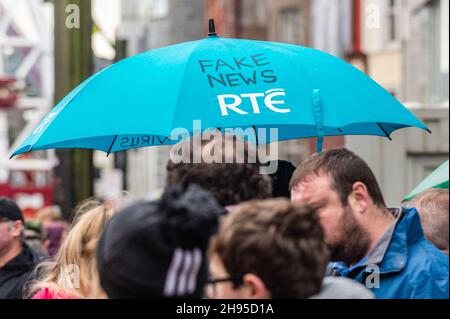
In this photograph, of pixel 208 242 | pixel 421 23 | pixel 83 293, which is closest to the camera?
pixel 208 242

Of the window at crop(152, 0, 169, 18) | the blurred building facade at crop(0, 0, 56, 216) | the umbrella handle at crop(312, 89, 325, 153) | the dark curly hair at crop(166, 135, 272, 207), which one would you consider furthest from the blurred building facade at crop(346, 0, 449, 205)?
the window at crop(152, 0, 169, 18)

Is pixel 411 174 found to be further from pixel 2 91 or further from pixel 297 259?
pixel 2 91

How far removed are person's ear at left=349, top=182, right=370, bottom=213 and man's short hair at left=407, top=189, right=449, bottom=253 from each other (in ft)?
2.80

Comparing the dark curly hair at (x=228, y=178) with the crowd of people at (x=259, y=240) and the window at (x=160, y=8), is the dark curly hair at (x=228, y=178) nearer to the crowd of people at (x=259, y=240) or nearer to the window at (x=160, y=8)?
the crowd of people at (x=259, y=240)

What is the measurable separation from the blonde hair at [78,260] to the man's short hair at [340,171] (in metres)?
0.93

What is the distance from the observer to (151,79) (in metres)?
4.88

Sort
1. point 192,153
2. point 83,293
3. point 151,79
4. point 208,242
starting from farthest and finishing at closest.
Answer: point 151,79
point 83,293
point 192,153
point 208,242

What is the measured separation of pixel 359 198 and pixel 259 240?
56.5 inches

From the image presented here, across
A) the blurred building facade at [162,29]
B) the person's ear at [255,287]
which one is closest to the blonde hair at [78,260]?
the person's ear at [255,287]

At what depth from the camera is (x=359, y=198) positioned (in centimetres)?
415

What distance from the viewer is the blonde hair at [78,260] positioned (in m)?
4.43

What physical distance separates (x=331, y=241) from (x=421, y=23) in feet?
54.2

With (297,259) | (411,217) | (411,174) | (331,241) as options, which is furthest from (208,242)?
(411,174)

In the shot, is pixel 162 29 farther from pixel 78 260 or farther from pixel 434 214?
pixel 78 260
